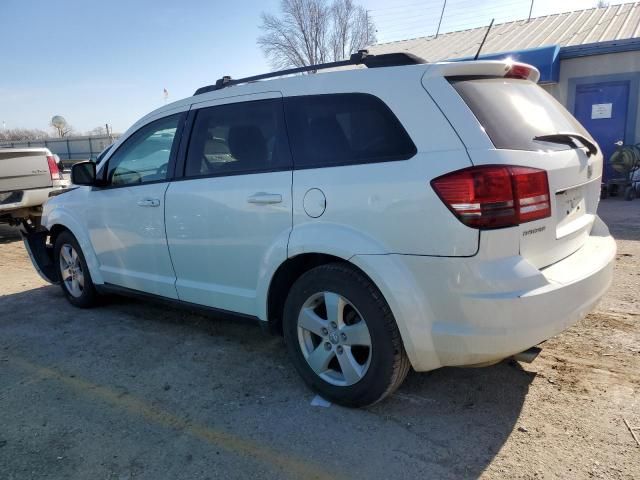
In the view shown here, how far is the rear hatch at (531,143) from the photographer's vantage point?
2479 mm

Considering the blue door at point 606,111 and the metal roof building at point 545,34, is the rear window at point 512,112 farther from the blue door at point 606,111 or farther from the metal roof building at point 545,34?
the metal roof building at point 545,34

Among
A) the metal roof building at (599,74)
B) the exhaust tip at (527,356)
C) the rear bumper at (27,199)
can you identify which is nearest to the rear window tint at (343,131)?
the exhaust tip at (527,356)

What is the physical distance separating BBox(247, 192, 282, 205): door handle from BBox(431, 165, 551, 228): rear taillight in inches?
41.3

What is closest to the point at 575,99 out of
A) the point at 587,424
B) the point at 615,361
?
the point at 615,361

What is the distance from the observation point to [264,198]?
316 centimetres

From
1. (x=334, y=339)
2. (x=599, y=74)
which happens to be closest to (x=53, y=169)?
(x=334, y=339)

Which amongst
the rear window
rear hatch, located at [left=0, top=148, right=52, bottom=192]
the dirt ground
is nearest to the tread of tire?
the dirt ground

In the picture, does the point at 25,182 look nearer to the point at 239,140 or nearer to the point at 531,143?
the point at 239,140

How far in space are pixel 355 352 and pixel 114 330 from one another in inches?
98.3

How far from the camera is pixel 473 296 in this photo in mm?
2422

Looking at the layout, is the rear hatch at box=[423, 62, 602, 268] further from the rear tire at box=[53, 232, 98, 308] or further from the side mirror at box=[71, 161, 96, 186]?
the rear tire at box=[53, 232, 98, 308]

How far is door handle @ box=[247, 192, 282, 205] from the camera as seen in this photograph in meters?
3.10

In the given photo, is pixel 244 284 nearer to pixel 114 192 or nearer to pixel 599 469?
pixel 114 192

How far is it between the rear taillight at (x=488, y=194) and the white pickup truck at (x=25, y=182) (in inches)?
328
